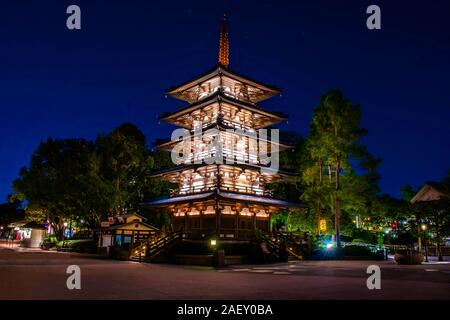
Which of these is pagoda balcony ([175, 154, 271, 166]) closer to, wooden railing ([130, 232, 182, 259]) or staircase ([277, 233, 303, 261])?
wooden railing ([130, 232, 182, 259])

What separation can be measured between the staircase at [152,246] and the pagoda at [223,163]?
5.05 feet

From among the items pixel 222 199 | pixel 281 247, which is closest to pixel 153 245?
pixel 222 199

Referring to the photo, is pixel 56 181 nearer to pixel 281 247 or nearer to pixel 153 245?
pixel 153 245

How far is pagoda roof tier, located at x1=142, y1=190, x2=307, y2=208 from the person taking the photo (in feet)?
91.6

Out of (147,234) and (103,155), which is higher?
(103,155)

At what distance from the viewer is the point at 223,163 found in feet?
98.0

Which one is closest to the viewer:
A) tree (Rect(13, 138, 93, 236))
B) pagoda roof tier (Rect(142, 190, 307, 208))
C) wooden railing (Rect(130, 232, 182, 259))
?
wooden railing (Rect(130, 232, 182, 259))

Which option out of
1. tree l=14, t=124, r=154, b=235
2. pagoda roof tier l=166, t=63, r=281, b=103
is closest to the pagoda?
pagoda roof tier l=166, t=63, r=281, b=103

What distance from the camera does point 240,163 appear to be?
3134 centimetres

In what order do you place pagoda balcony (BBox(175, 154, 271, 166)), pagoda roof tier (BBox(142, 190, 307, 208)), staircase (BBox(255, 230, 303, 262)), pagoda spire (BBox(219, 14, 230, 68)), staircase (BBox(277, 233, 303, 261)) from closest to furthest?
staircase (BBox(255, 230, 303, 262))
pagoda roof tier (BBox(142, 190, 307, 208))
staircase (BBox(277, 233, 303, 261))
pagoda balcony (BBox(175, 154, 271, 166))
pagoda spire (BBox(219, 14, 230, 68))

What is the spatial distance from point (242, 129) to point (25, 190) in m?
32.1

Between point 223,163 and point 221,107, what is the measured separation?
19.3 ft

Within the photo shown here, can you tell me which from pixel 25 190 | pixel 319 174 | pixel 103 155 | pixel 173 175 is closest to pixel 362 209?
pixel 319 174
